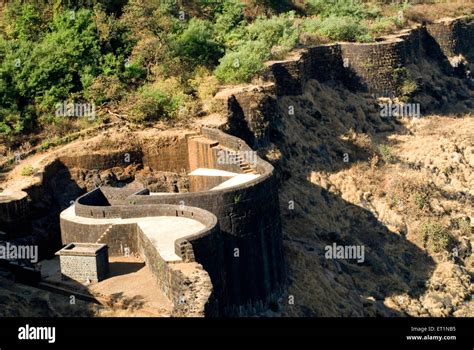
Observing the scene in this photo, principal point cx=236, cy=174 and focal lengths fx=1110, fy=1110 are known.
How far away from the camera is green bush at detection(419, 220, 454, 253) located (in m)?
37.1

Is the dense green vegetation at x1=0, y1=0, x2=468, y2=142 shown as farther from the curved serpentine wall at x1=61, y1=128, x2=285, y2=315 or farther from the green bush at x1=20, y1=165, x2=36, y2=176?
the curved serpentine wall at x1=61, y1=128, x2=285, y2=315

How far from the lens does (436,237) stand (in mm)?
37281

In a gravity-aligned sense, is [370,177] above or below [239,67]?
below

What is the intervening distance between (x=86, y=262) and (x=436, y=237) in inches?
553

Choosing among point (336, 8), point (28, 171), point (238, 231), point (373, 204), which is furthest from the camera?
point (336, 8)

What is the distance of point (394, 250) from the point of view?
36875 millimetres

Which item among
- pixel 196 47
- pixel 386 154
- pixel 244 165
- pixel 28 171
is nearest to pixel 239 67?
pixel 196 47

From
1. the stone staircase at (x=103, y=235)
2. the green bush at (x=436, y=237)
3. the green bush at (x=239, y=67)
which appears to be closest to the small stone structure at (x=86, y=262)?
the stone staircase at (x=103, y=235)

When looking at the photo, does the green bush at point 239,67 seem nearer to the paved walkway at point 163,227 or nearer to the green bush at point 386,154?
the green bush at point 386,154

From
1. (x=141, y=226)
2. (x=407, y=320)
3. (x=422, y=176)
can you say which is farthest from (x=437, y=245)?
(x=407, y=320)

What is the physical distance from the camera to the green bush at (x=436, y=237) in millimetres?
37094

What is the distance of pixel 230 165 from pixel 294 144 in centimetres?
696

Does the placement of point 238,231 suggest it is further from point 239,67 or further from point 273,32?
point 273,32

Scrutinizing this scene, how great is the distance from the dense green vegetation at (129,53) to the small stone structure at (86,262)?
9653 mm
